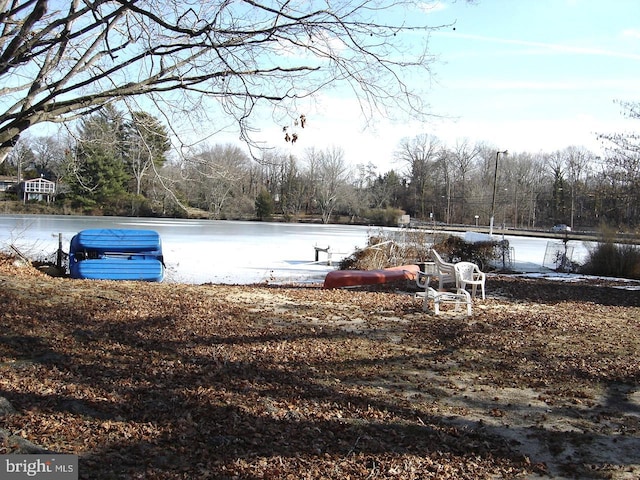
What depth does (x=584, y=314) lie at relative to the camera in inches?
395

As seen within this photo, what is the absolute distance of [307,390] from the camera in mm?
5223

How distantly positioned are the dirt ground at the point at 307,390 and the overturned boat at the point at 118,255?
6.00m

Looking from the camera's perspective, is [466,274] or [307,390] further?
[466,274]

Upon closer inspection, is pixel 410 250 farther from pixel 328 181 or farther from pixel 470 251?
pixel 328 181

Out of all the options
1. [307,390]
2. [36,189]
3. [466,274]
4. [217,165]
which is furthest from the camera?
[36,189]

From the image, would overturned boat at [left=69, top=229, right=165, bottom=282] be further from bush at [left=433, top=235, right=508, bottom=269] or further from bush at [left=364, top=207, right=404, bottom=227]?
bush at [left=364, top=207, right=404, bottom=227]

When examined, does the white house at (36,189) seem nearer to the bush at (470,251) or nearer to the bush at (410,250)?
the bush at (410,250)

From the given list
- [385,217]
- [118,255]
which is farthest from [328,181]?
[118,255]

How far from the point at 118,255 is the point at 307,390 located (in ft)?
39.7

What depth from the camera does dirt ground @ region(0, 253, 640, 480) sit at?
154 inches

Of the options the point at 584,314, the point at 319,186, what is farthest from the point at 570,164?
the point at 584,314

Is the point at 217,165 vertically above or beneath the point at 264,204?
beneath

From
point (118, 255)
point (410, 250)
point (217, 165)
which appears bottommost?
point (118, 255)

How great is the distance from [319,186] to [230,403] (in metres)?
71.0
